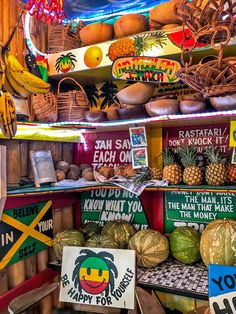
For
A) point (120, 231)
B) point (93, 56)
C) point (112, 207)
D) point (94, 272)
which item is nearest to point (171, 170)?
point (120, 231)

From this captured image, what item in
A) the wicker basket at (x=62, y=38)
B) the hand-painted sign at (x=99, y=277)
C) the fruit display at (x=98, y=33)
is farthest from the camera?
the wicker basket at (x=62, y=38)

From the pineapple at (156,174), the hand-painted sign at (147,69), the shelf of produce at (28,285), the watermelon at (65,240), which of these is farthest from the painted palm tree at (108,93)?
the shelf of produce at (28,285)

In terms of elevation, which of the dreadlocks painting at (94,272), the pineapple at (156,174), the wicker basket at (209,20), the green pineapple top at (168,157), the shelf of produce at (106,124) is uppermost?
the wicker basket at (209,20)

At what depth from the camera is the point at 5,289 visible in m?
2.26

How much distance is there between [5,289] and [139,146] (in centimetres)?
152

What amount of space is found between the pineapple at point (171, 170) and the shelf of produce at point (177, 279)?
653 millimetres

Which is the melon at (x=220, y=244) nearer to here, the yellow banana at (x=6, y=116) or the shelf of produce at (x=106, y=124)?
the shelf of produce at (x=106, y=124)

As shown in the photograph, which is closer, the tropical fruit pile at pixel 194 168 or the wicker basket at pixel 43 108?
the tropical fruit pile at pixel 194 168

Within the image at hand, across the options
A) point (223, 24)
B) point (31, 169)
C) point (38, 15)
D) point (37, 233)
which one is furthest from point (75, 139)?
point (223, 24)

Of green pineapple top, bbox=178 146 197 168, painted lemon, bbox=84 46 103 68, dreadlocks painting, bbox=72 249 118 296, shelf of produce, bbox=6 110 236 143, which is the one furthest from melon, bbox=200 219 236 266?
painted lemon, bbox=84 46 103 68

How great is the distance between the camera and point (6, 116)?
172 cm

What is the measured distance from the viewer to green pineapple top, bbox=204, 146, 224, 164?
2309 millimetres

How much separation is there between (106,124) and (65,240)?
1.03m

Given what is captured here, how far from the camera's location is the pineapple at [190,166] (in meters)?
2.31
